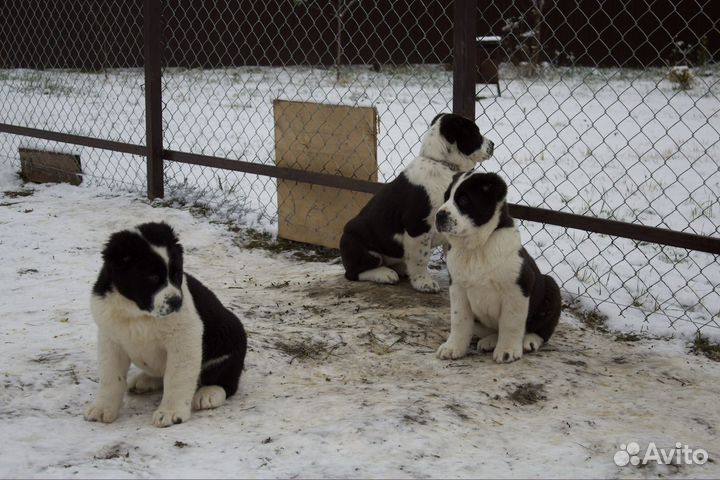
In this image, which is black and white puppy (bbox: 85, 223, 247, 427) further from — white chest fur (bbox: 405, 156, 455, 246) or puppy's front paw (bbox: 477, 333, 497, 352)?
white chest fur (bbox: 405, 156, 455, 246)

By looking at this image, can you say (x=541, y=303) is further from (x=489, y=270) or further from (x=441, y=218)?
(x=441, y=218)

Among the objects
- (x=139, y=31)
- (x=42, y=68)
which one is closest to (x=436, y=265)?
(x=139, y=31)

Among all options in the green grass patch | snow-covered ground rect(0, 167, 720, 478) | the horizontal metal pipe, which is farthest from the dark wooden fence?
snow-covered ground rect(0, 167, 720, 478)

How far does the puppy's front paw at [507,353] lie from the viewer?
4.30 metres

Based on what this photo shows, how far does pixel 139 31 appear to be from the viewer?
14297 mm

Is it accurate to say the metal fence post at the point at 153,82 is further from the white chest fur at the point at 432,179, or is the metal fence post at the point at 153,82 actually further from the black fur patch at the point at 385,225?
the white chest fur at the point at 432,179

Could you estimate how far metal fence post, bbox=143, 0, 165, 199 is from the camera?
7605 millimetres

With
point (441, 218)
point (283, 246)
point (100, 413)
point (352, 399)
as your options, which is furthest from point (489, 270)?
point (283, 246)

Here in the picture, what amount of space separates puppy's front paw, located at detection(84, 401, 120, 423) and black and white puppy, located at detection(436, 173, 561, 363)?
5.27 ft

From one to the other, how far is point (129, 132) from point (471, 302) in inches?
296

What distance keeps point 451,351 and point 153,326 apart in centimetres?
154

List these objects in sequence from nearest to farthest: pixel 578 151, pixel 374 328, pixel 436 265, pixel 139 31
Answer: pixel 374 328, pixel 436 265, pixel 578 151, pixel 139 31

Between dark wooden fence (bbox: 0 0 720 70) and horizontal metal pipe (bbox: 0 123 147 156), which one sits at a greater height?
dark wooden fence (bbox: 0 0 720 70)

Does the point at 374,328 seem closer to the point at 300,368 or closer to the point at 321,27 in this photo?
the point at 300,368
